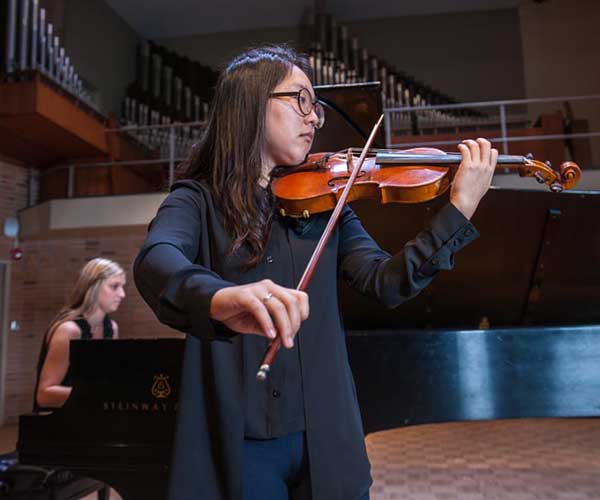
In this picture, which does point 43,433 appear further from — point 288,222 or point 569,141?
point 569,141

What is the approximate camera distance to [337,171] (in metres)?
1.27

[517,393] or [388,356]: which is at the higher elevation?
[388,356]

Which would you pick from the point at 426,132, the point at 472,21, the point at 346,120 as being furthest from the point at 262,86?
the point at 472,21

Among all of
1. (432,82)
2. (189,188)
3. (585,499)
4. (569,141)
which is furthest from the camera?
(432,82)

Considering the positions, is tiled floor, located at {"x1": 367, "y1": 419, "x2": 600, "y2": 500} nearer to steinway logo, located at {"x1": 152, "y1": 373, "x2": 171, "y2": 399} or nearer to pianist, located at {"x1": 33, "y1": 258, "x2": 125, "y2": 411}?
steinway logo, located at {"x1": 152, "y1": 373, "x2": 171, "y2": 399}

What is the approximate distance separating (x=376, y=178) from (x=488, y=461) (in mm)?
3909

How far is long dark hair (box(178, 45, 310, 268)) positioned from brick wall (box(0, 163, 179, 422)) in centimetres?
641

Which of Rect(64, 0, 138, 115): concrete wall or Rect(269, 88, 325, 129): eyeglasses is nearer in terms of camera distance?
Rect(269, 88, 325, 129): eyeglasses

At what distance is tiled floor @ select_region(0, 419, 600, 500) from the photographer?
358 centimetres

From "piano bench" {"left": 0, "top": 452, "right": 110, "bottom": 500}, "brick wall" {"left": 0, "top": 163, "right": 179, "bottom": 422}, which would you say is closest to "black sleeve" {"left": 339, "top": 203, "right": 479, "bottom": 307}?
"piano bench" {"left": 0, "top": 452, "right": 110, "bottom": 500}

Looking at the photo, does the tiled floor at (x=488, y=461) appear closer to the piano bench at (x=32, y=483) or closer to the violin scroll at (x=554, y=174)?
the piano bench at (x=32, y=483)

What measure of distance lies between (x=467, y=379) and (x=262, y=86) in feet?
5.86

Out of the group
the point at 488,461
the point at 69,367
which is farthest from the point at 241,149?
the point at 488,461

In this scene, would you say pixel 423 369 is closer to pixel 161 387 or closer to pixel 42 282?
pixel 161 387
